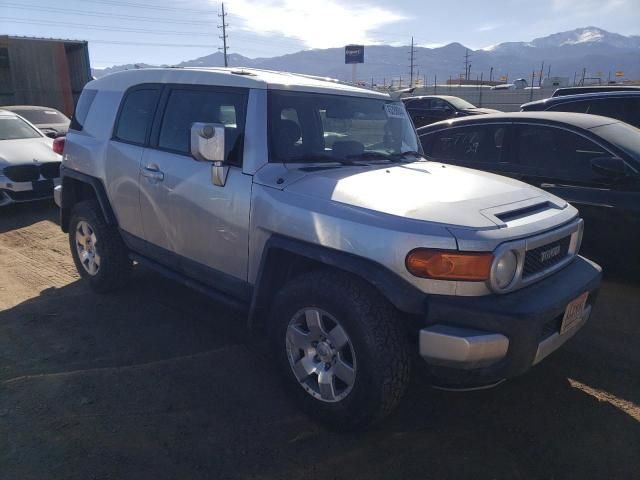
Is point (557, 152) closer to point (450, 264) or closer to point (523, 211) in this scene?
point (523, 211)

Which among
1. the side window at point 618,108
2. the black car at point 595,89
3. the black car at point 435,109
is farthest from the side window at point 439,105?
the side window at point 618,108

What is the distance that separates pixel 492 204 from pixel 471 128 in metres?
3.16

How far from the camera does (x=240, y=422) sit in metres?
2.85

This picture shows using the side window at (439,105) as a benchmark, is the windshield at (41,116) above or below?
below

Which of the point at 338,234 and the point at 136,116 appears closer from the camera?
the point at 338,234

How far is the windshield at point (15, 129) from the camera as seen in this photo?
8.87 meters

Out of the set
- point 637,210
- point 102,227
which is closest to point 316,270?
point 102,227

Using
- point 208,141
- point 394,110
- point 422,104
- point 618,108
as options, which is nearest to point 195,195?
point 208,141

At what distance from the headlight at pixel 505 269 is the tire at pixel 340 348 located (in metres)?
0.53

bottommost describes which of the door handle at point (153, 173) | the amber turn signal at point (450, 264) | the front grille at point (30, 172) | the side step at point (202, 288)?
the side step at point (202, 288)

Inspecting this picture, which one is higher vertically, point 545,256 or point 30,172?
point 545,256

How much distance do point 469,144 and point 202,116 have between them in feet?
10.8

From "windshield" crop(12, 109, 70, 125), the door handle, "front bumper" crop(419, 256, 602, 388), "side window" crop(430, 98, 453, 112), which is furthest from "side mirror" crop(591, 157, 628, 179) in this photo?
"windshield" crop(12, 109, 70, 125)

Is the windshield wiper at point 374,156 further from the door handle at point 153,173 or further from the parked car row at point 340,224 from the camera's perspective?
the door handle at point 153,173
